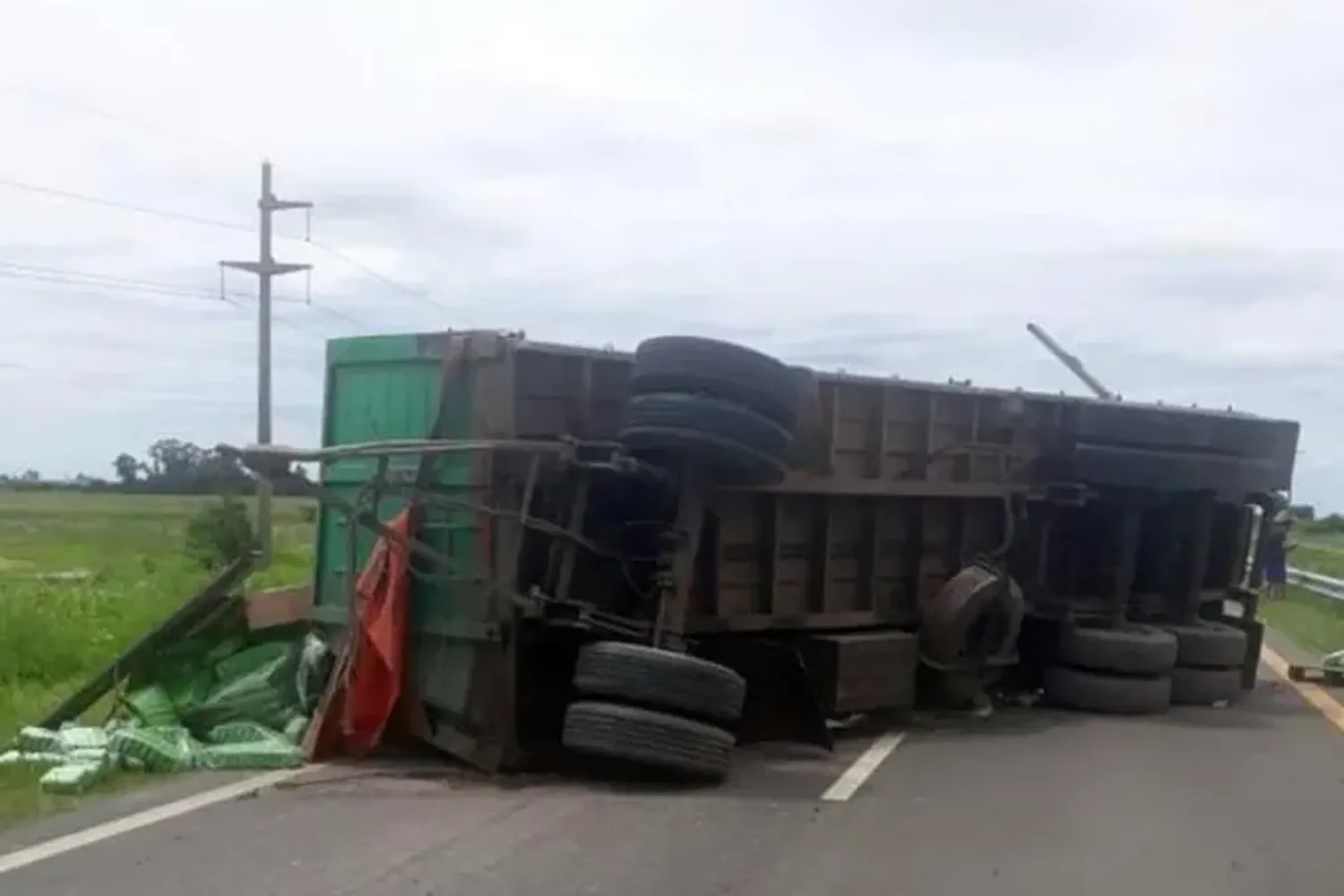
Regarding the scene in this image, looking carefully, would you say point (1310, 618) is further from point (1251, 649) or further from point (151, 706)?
point (151, 706)

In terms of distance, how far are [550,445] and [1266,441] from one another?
864 centimetres

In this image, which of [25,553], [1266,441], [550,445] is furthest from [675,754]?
[25,553]

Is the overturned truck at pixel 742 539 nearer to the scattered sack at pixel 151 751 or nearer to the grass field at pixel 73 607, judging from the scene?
the scattered sack at pixel 151 751

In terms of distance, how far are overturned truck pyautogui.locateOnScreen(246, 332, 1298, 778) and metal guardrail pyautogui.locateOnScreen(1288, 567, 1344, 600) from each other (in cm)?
1208

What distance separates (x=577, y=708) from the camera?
9.80m

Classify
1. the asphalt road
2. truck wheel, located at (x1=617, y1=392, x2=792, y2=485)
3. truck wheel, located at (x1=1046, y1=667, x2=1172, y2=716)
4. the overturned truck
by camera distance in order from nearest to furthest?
1. the asphalt road
2. the overturned truck
3. truck wheel, located at (x1=617, y1=392, x2=792, y2=485)
4. truck wheel, located at (x1=1046, y1=667, x2=1172, y2=716)

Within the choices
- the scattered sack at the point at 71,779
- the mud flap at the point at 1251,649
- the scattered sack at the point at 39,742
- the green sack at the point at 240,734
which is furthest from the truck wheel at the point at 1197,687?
the scattered sack at the point at 71,779

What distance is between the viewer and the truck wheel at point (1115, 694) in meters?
14.4

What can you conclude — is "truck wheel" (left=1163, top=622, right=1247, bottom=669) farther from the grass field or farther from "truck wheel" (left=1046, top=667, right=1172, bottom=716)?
the grass field

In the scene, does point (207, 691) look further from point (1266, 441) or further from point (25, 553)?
point (25, 553)

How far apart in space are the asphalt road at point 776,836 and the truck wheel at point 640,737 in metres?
0.21

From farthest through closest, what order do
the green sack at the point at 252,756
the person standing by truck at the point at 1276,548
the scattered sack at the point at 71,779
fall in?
1. the person standing by truck at the point at 1276,548
2. the green sack at the point at 252,756
3. the scattered sack at the point at 71,779

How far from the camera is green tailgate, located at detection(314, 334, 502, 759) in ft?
34.0

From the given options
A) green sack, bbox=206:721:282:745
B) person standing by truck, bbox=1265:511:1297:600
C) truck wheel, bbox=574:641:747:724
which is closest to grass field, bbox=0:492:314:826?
green sack, bbox=206:721:282:745
